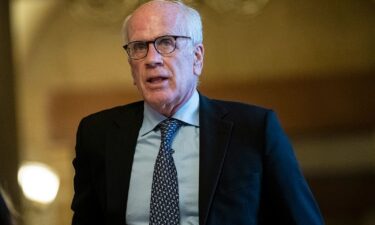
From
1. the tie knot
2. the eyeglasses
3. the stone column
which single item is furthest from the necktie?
the stone column

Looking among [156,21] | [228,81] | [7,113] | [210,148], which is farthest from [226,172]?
[7,113]

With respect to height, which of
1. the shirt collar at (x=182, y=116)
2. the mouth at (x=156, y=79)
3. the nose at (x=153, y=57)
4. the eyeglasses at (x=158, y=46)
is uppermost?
the eyeglasses at (x=158, y=46)

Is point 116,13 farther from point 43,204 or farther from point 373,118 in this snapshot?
point 373,118

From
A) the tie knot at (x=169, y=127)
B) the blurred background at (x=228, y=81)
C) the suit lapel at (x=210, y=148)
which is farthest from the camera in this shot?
the blurred background at (x=228, y=81)

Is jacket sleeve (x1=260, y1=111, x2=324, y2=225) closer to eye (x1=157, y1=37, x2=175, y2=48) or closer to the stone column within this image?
eye (x1=157, y1=37, x2=175, y2=48)

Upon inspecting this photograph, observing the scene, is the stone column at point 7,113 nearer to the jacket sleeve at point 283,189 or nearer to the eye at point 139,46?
the eye at point 139,46

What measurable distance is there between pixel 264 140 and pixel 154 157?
30 cm

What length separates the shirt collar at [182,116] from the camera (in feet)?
5.30

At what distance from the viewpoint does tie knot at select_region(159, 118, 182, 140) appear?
158 centimetres

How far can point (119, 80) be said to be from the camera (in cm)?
349

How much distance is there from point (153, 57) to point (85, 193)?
44cm

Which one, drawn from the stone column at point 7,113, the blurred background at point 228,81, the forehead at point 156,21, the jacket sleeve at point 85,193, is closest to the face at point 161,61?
the forehead at point 156,21

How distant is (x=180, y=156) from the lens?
156 cm

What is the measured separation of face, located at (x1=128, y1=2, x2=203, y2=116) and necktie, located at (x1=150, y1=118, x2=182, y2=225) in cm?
12
